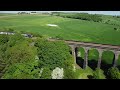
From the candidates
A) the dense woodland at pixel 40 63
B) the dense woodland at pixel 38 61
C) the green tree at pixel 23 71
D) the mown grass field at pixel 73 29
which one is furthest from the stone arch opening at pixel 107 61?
the green tree at pixel 23 71

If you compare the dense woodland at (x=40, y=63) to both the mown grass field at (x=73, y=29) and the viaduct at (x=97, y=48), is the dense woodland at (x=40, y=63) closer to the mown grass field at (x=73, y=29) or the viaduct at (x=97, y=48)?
the viaduct at (x=97, y=48)

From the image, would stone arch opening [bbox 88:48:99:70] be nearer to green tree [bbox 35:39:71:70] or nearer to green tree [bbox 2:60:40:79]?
green tree [bbox 35:39:71:70]

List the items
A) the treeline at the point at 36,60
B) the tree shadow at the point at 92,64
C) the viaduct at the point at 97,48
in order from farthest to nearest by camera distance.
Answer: the tree shadow at the point at 92,64
the viaduct at the point at 97,48
the treeline at the point at 36,60

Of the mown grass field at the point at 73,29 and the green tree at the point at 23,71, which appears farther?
the mown grass field at the point at 73,29

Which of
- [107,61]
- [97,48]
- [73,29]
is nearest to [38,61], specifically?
[97,48]

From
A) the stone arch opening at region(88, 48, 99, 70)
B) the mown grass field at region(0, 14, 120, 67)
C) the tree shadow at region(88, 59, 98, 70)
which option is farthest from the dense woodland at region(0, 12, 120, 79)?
the mown grass field at region(0, 14, 120, 67)

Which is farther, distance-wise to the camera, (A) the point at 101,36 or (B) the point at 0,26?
(A) the point at 101,36

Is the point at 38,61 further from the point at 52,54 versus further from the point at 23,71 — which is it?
the point at 23,71
